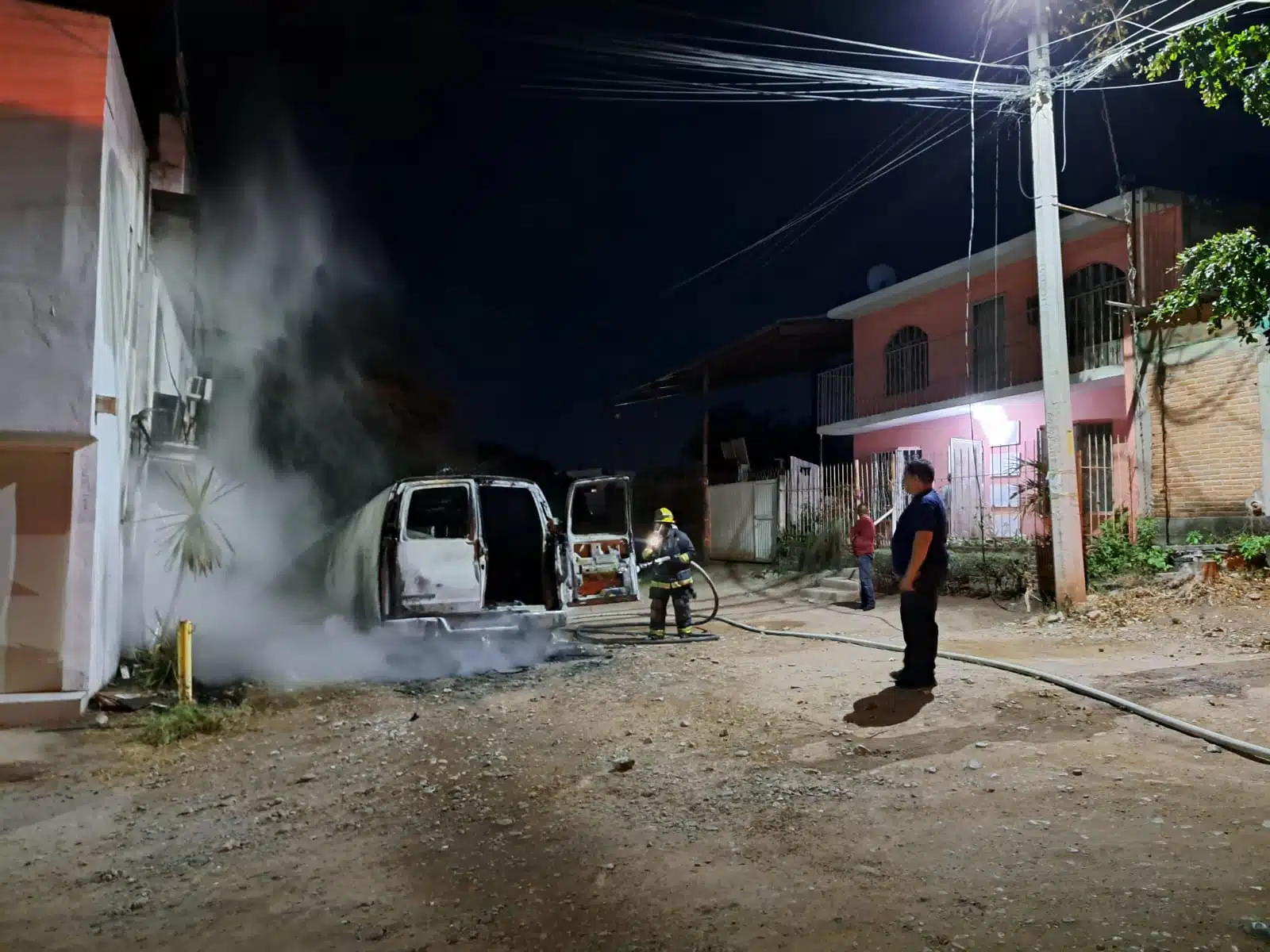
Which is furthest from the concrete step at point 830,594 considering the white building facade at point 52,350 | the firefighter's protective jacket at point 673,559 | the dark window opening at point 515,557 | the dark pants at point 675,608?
the white building facade at point 52,350

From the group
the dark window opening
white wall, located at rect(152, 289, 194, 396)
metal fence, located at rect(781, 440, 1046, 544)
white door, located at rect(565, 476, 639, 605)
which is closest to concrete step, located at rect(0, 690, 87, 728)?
white wall, located at rect(152, 289, 194, 396)

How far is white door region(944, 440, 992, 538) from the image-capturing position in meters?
12.8

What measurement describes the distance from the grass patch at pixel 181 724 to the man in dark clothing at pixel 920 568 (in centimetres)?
497

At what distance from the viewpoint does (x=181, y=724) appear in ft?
19.0

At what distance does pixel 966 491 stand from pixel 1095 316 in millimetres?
4345

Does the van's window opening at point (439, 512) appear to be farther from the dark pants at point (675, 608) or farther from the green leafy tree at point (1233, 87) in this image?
the green leafy tree at point (1233, 87)

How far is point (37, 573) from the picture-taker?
631 cm

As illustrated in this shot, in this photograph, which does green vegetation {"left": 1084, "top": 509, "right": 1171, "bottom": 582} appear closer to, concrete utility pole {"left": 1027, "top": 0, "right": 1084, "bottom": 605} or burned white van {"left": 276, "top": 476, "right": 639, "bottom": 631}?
concrete utility pole {"left": 1027, "top": 0, "right": 1084, "bottom": 605}

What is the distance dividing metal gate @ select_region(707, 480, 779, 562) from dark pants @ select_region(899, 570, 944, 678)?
37.6 feet

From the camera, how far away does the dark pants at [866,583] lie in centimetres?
1162

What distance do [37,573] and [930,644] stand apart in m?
6.74

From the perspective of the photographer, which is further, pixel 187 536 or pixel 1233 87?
pixel 187 536

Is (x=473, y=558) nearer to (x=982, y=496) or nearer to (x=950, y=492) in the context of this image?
(x=982, y=496)

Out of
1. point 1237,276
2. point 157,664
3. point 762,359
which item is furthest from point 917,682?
point 762,359
